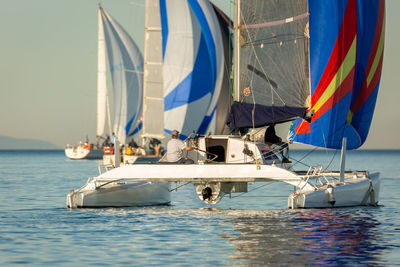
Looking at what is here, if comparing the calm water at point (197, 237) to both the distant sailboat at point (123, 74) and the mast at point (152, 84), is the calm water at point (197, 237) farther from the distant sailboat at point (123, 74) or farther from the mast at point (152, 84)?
the distant sailboat at point (123, 74)

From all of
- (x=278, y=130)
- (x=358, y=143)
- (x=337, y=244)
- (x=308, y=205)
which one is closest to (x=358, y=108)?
(x=358, y=143)

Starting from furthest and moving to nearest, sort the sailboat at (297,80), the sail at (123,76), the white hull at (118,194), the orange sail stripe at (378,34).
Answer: the sail at (123,76), the orange sail stripe at (378,34), the sailboat at (297,80), the white hull at (118,194)

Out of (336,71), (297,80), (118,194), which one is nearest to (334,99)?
(336,71)

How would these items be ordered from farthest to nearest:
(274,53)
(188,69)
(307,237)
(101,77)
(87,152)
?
(87,152) < (101,77) < (188,69) < (274,53) < (307,237)

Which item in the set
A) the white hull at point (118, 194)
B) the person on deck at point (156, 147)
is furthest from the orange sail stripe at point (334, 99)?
the person on deck at point (156, 147)

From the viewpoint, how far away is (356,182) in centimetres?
1864

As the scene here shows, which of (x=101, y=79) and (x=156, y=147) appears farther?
(x=101, y=79)

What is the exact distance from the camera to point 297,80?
20641 millimetres

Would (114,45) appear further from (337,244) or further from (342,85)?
(337,244)

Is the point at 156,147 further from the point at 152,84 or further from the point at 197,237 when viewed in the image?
the point at 197,237

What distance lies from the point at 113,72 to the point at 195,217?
52038mm

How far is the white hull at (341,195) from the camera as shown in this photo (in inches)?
643

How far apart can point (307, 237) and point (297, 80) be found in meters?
8.13

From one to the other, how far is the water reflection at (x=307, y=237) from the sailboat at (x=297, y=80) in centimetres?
201
